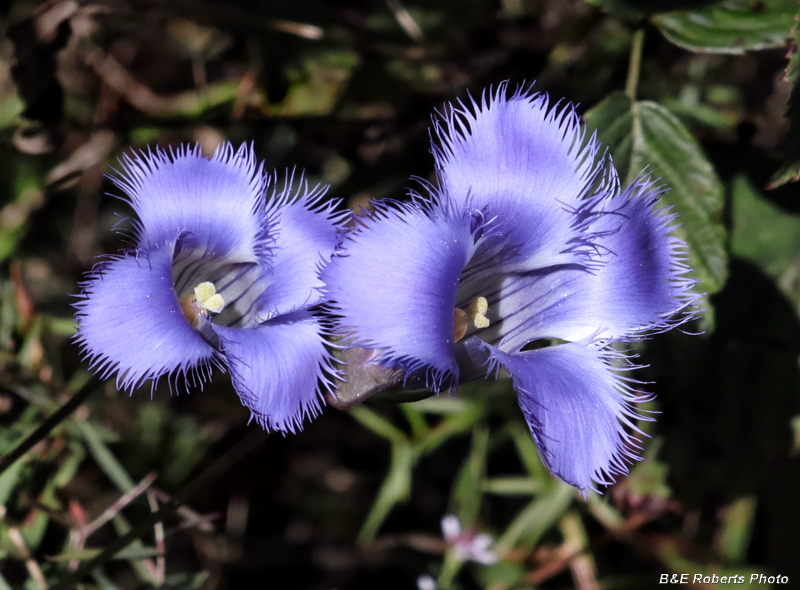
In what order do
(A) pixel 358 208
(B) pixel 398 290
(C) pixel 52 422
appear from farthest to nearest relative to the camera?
(A) pixel 358 208
(C) pixel 52 422
(B) pixel 398 290

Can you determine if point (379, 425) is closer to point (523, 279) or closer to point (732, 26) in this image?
point (523, 279)

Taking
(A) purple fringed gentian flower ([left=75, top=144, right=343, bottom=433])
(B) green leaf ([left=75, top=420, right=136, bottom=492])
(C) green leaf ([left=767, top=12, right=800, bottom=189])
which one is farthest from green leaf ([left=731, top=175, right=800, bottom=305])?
(B) green leaf ([left=75, top=420, right=136, bottom=492])

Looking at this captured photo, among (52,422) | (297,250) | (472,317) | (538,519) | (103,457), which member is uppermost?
(297,250)

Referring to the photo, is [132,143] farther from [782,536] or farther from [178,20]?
[782,536]

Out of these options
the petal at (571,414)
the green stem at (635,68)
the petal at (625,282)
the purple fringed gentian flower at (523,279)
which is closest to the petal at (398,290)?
the purple fringed gentian flower at (523,279)

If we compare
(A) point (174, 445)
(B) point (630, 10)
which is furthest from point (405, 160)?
(A) point (174, 445)

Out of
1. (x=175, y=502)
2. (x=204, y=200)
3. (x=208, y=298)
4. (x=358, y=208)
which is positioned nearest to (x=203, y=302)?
(x=208, y=298)
